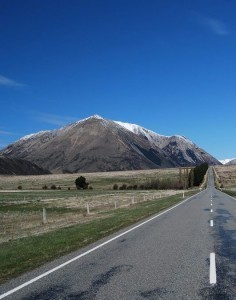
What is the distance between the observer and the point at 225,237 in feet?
56.7

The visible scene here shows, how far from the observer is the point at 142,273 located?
10602mm

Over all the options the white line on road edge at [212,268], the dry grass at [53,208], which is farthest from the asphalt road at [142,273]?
the dry grass at [53,208]

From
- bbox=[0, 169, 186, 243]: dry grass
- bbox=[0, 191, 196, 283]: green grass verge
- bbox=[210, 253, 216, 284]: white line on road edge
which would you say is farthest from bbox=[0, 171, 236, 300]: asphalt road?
bbox=[0, 169, 186, 243]: dry grass

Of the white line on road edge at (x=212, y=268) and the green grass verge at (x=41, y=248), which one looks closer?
the white line on road edge at (x=212, y=268)

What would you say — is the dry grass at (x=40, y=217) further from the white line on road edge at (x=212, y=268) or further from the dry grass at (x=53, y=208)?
the white line on road edge at (x=212, y=268)

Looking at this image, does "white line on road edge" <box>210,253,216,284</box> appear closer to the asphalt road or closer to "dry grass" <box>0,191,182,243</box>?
the asphalt road

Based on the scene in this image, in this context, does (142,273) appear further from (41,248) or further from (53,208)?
(53,208)

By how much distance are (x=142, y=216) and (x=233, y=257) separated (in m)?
16.6

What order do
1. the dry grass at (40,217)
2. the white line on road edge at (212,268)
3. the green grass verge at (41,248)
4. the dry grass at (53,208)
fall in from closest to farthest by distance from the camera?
the white line on road edge at (212,268) < the green grass verge at (41,248) < the dry grass at (40,217) < the dry grass at (53,208)

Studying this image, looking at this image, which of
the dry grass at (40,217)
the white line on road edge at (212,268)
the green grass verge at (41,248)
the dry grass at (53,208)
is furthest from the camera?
the dry grass at (53,208)

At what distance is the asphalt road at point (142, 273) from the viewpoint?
873 centimetres

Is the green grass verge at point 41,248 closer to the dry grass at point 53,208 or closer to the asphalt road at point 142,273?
the asphalt road at point 142,273

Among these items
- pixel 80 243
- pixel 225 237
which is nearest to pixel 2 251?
pixel 80 243

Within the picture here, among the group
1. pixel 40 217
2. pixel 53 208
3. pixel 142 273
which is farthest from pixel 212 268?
pixel 53 208
